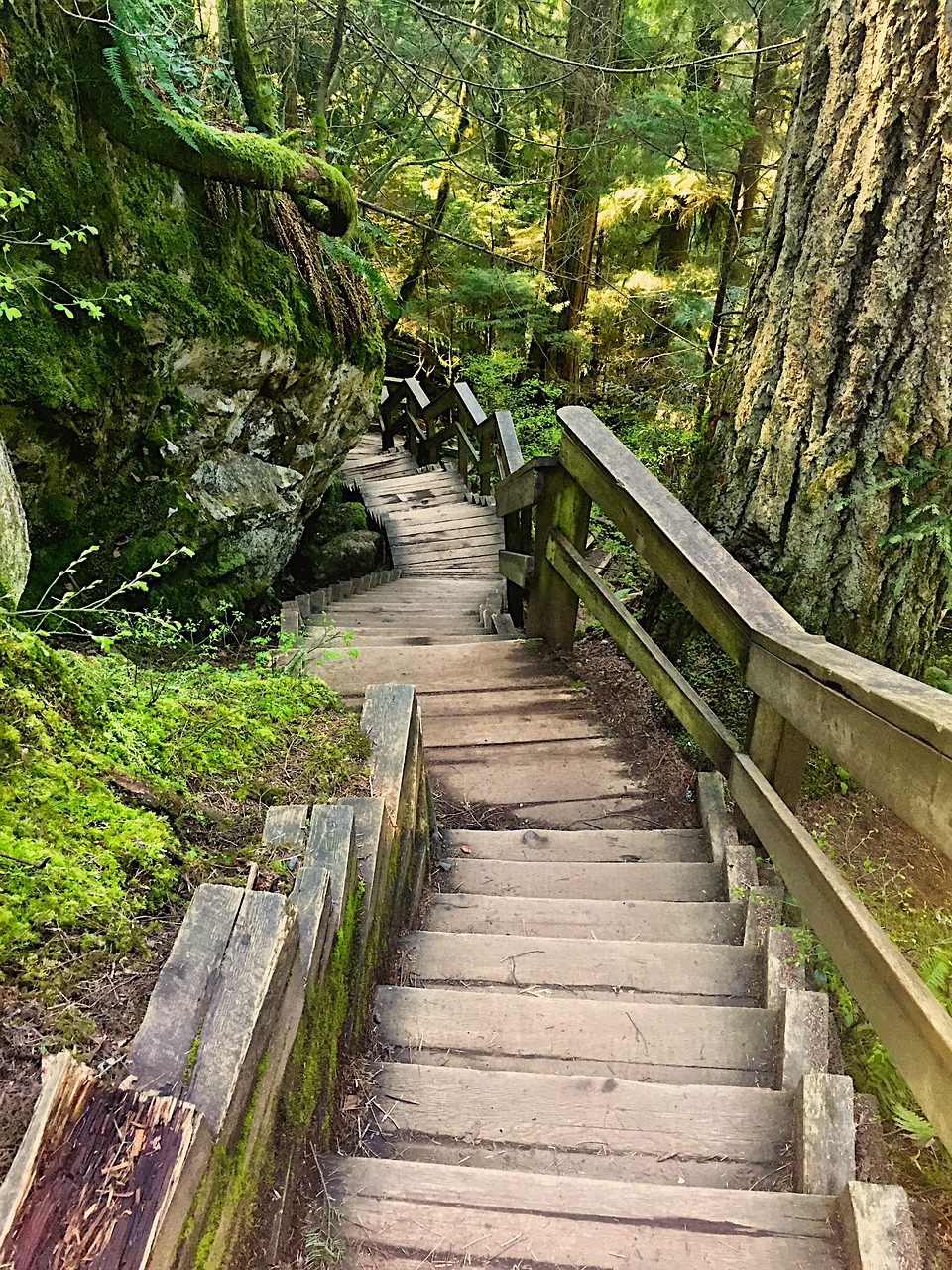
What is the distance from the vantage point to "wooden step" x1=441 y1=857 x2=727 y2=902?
2574mm

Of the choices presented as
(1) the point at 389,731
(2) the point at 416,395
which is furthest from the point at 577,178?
(1) the point at 389,731

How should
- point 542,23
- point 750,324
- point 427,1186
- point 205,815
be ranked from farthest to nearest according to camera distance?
1. point 542,23
2. point 750,324
3. point 205,815
4. point 427,1186

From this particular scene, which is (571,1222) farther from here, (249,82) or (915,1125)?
(249,82)

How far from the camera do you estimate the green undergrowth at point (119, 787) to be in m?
→ 1.31

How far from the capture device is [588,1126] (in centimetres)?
170

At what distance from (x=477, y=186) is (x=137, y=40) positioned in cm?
1001

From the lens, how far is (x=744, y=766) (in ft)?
7.79

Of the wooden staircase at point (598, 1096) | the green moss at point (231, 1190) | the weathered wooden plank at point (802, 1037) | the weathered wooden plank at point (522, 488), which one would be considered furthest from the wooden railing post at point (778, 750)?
the weathered wooden plank at point (522, 488)

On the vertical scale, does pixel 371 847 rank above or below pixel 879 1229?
above

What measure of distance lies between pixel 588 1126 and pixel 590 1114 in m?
0.03

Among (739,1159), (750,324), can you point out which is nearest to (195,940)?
(739,1159)

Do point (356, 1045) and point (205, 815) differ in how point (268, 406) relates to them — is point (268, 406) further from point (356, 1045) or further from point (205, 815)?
point (356, 1045)

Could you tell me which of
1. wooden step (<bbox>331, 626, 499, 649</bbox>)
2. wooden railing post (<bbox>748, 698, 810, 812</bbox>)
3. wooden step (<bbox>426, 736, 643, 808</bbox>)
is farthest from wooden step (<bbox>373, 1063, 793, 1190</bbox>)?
wooden step (<bbox>331, 626, 499, 649</bbox>)

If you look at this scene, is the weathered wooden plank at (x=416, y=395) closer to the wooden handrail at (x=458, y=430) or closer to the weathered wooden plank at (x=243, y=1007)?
the wooden handrail at (x=458, y=430)
